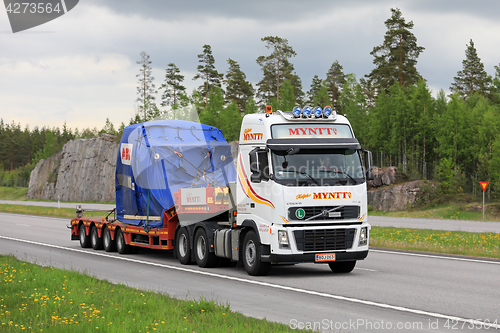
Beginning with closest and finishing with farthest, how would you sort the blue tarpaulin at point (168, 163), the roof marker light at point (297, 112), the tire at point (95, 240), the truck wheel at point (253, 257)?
the truck wheel at point (253, 257) → the roof marker light at point (297, 112) → the blue tarpaulin at point (168, 163) → the tire at point (95, 240)

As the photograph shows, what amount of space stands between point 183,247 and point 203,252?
113 centimetres

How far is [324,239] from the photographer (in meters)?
12.4

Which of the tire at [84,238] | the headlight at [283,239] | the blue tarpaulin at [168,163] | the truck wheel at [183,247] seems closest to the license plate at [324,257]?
the headlight at [283,239]

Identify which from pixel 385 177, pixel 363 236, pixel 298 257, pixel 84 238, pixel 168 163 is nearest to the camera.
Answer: pixel 298 257

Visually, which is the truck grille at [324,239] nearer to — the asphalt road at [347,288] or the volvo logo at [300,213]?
the volvo logo at [300,213]

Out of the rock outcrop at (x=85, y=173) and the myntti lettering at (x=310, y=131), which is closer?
the myntti lettering at (x=310, y=131)

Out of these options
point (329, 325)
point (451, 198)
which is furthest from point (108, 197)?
point (329, 325)

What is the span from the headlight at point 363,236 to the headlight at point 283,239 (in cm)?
174

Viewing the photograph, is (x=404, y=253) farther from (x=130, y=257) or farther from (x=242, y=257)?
(x=130, y=257)

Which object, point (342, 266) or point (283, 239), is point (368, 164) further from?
point (342, 266)

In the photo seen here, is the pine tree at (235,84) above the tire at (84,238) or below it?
above

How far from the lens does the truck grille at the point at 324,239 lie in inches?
483

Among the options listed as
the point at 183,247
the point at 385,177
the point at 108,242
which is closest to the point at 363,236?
the point at 183,247

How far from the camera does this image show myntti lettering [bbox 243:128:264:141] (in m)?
13.1
